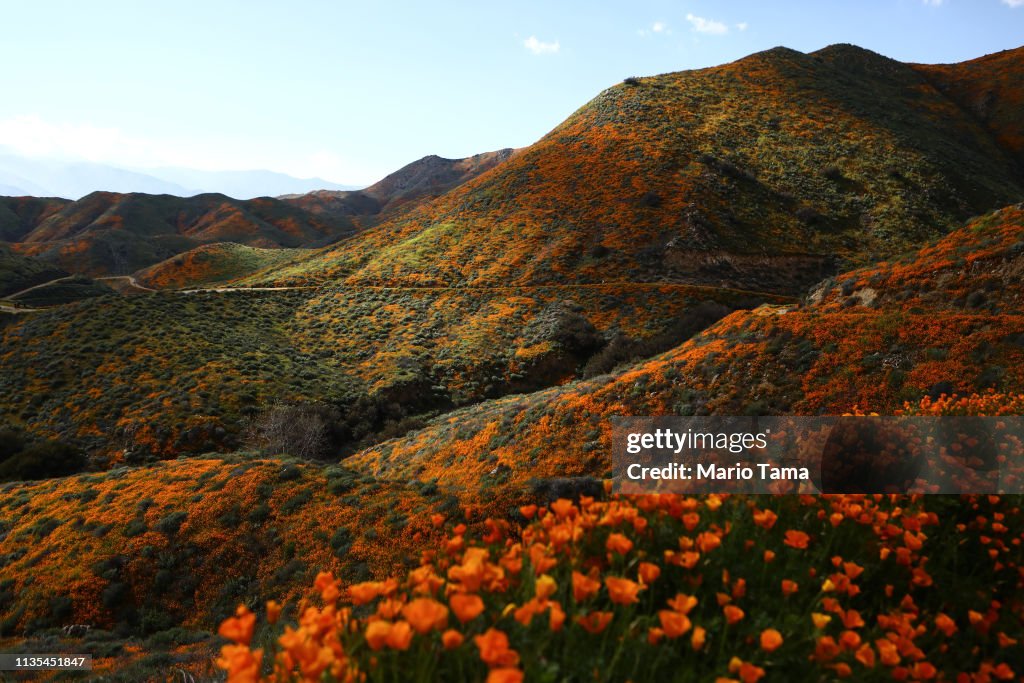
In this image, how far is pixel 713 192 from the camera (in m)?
45.8

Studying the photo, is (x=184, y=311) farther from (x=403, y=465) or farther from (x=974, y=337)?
(x=974, y=337)

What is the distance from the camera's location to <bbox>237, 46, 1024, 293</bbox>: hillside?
40906 millimetres

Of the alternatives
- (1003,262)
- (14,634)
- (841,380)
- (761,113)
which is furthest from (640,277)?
(14,634)

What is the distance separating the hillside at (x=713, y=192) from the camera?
4091 cm

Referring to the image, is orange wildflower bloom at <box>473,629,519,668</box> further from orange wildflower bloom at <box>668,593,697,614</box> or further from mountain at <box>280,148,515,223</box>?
mountain at <box>280,148,515,223</box>

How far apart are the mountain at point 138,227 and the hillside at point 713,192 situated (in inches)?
1832

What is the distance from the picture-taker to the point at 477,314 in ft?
123

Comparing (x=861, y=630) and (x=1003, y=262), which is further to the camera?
(x=1003, y=262)

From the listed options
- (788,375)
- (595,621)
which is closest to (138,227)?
(788,375)

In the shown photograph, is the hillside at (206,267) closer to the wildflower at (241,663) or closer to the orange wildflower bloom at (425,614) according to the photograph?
the wildflower at (241,663)

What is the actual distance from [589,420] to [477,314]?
71.6 ft

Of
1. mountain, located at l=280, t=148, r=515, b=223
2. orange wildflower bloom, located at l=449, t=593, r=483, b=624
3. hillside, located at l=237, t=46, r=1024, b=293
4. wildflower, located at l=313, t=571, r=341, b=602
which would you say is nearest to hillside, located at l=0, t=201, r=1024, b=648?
wildflower, located at l=313, t=571, r=341, b=602

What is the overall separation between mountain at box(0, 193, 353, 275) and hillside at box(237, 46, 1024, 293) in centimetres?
4652

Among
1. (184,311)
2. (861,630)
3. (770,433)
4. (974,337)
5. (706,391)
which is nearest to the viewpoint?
(861,630)
